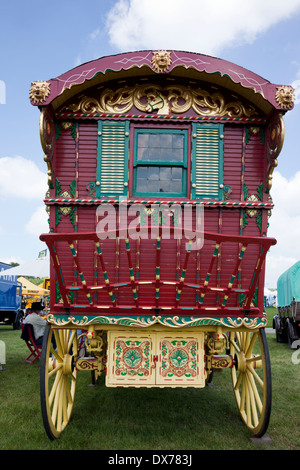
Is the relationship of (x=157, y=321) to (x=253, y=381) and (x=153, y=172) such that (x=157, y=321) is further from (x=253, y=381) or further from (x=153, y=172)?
(x=153, y=172)

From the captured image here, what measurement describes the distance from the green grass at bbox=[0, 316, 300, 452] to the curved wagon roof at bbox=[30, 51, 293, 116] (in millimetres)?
3987

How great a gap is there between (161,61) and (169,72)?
166mm

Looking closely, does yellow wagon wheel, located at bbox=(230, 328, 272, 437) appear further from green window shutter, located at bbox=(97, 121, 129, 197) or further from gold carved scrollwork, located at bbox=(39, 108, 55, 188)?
gold carved scrollwork, located at bbox=(39, 108, 55, 188)

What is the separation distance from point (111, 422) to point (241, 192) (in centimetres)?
348

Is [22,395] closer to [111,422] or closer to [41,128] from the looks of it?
[111,422]

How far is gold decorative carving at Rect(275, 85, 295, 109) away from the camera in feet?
14.8

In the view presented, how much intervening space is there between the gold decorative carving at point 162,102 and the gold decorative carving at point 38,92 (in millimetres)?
460

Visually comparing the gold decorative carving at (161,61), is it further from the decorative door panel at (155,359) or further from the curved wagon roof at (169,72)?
the decorative door panel at (155,359)

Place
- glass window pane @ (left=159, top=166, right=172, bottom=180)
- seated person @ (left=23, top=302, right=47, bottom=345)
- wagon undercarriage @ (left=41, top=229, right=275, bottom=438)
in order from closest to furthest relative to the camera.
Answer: wagon undercarriage @ (left=41, top=229, right=275, bottom=438), glass window pane @ (left=159, top=166, right=172, bottom=180), seated person @ (left=23, top=302, right=47, bottom=345)

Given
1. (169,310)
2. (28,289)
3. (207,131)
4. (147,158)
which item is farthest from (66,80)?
(28,289)

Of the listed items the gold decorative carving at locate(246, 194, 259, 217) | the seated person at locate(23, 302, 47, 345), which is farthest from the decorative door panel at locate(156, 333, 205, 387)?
the seated person at locate(23, 302, 47, 345)

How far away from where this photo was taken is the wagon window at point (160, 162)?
16.2ft

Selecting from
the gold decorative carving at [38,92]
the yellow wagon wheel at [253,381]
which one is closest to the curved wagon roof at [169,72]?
the gold decorative carving at [38,92]

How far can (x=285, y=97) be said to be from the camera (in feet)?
14.8
